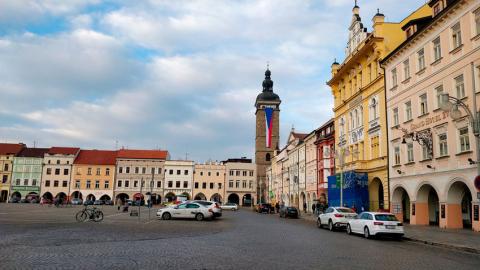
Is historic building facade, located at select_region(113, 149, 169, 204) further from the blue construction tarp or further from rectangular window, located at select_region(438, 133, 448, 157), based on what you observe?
rectangular window, located at select_region(438, 133, 448, 157)

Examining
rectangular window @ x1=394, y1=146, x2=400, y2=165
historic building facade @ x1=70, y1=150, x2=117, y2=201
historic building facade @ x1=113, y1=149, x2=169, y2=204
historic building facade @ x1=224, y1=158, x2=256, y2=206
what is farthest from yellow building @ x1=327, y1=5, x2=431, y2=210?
historic building facade @ x1=70, y1=150, x2=117, y2=201

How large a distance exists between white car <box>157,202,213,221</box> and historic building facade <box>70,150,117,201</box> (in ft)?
228

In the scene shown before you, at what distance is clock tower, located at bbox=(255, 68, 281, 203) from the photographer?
383 feet

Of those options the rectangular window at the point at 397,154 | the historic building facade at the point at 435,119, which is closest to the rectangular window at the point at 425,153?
the historic building facade at the point at 435,119

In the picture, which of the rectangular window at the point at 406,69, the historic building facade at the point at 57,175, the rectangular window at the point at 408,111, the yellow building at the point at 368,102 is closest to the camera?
the rectangular window at the point at 408,111

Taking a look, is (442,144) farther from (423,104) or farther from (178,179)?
(178,179)

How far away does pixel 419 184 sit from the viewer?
31.2 metres

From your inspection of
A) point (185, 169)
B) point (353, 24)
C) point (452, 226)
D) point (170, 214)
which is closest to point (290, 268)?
point (452, 226)

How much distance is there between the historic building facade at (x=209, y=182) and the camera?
354 feet

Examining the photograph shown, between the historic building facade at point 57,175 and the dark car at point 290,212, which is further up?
the historic building facade at point 57,175

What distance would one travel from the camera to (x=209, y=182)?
359ft

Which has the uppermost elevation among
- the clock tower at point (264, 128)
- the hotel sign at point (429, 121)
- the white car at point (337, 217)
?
the clock tower at point (264, 128)

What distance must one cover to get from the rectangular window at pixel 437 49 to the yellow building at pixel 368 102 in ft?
26.4

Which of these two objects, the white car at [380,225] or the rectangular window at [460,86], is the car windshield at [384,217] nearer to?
the white car at [380,225]
